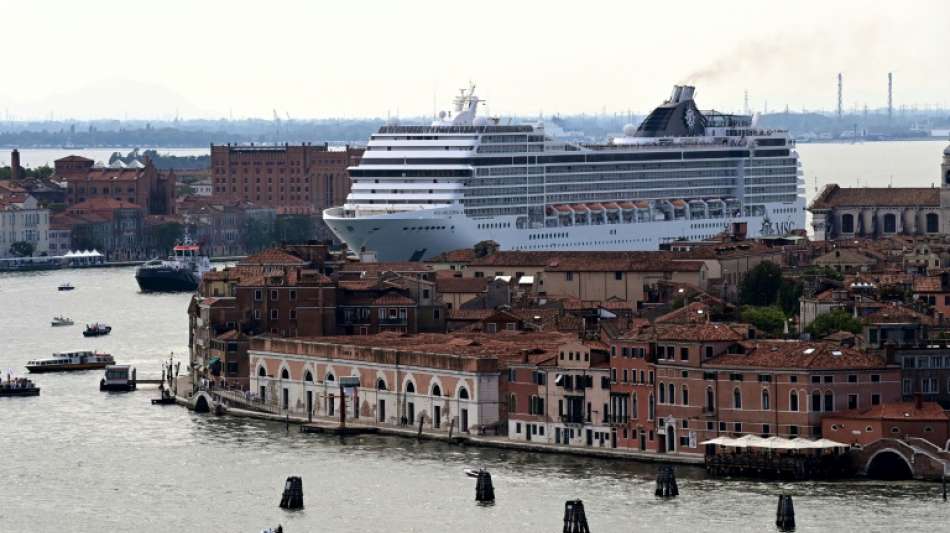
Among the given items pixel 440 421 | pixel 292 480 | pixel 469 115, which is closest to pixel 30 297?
pixel 469 115

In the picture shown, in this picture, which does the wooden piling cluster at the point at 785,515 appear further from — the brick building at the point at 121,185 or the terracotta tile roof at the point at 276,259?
the brick building at the point at 121,185

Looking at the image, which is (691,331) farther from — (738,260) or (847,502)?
(738,260)

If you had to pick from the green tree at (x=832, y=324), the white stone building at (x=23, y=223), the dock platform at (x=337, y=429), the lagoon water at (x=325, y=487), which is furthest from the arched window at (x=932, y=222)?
the dock platform at (x=337, y=429)

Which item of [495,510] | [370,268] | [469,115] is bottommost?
[495,510]

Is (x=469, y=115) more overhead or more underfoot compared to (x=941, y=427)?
more overhead

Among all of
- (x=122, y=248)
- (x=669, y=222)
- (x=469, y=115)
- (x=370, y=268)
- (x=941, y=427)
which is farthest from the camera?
(x=122, y=248)

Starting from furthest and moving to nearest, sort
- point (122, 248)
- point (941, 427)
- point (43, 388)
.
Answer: point (122, 248) < point (43, 388) < point (941, 427)

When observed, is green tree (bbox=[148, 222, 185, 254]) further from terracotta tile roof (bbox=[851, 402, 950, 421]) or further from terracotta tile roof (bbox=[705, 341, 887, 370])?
terracotta tile roof (bbox=[851, 402, 950, 421])

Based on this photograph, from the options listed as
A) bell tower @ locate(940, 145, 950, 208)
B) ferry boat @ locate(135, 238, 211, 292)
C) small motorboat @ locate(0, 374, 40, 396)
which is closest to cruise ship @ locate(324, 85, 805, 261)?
bell tower @ locate(940, 145, 950, 208)
